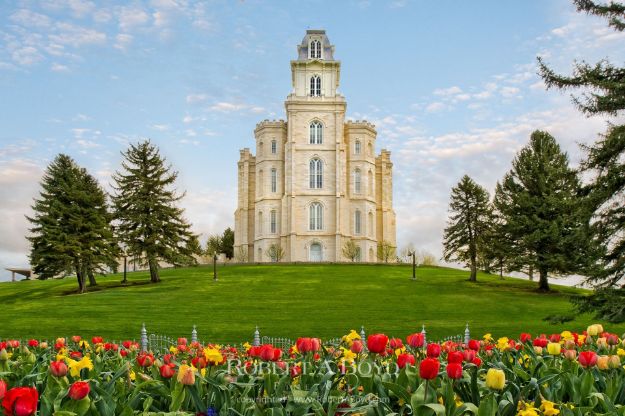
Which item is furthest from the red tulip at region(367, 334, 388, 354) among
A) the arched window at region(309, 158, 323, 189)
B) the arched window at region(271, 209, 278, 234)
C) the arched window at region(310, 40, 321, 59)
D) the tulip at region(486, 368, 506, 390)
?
the arched window at region(310, 40, 321, 59)

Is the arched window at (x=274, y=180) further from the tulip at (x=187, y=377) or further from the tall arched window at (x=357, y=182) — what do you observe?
the tulip at (x=187, y=377)

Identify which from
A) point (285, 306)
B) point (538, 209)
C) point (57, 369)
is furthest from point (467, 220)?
point (57, 369)

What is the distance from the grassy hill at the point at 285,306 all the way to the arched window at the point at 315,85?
92.0 feet

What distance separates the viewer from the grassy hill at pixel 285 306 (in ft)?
85.9

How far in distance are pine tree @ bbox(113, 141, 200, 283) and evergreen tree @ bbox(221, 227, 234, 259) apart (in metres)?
35.1

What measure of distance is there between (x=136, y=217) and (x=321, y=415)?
4356cm

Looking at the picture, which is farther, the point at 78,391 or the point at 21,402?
the point at 78,391

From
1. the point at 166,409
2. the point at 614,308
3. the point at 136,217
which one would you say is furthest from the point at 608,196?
the point at 136,217

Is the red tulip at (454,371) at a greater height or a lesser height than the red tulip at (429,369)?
lesser

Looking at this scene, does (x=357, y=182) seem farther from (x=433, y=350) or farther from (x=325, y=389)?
(x=325, y=389)

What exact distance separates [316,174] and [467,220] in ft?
80.8

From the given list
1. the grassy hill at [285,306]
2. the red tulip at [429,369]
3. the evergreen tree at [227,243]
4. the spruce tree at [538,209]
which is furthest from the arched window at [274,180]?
the red tulip at [429,369]

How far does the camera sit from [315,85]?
69875 mm

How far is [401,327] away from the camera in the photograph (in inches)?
1037
